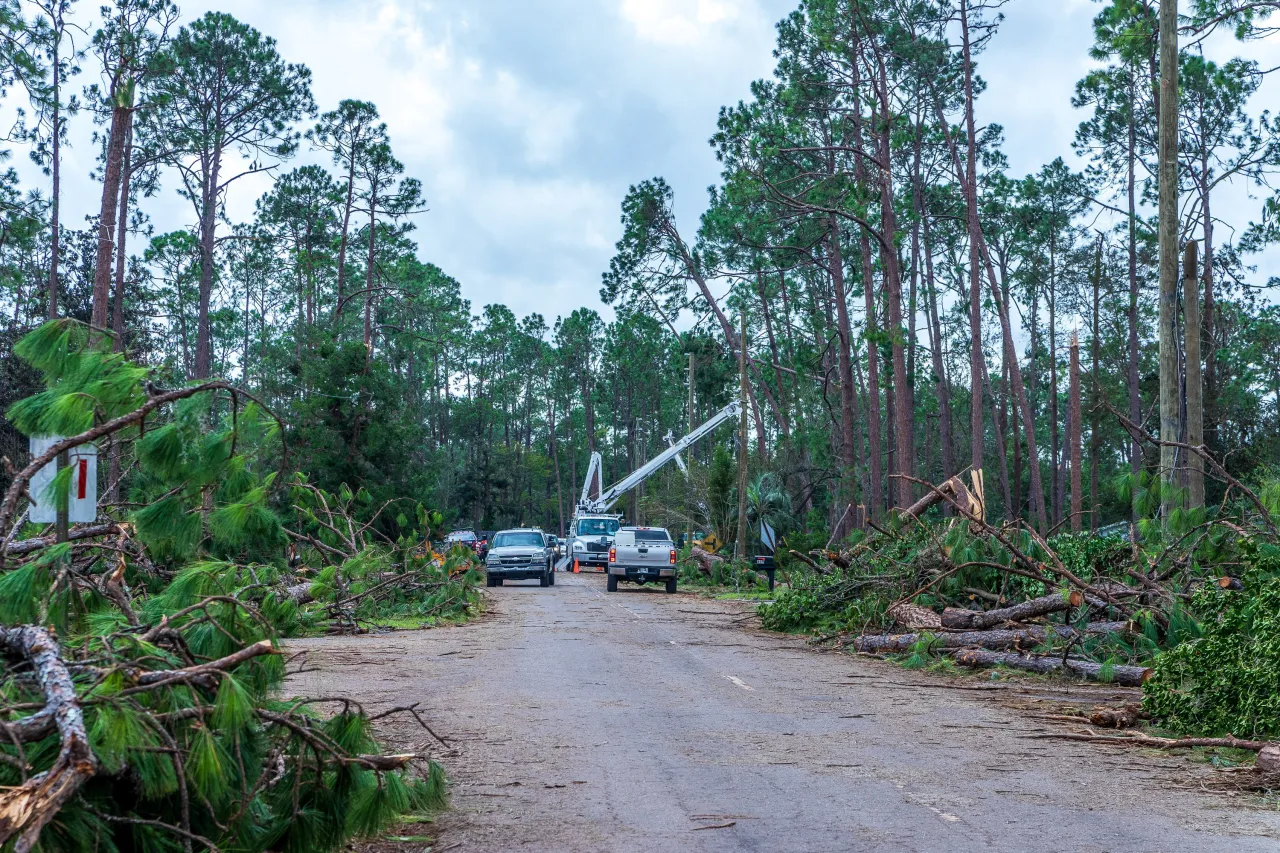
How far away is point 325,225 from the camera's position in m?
46.8

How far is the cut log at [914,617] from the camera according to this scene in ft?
52.0

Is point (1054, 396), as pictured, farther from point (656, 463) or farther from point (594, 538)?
point (594, 538)

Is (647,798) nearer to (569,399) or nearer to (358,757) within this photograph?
(358,757)

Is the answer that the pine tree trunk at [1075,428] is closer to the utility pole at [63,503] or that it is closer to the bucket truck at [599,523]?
the bucket truck at [599,523]

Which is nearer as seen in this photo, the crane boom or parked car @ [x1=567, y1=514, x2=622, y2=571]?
parked car @ [x1=567, y1=514, x2=622, y2=571]

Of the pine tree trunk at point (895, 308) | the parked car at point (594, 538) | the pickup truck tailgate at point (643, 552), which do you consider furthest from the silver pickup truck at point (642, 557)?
the parked car at point (594, 538)

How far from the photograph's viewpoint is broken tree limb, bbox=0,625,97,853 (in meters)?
3.72

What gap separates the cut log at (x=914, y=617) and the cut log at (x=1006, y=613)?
0.55ft

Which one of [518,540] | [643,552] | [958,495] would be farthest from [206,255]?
[958,495]

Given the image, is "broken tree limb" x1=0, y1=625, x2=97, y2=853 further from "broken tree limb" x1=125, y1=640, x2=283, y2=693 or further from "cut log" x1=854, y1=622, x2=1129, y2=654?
"cut log" x1=854, y1=622, x2=1129, y2=654

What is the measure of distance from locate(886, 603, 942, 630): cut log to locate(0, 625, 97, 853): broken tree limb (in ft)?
42.4

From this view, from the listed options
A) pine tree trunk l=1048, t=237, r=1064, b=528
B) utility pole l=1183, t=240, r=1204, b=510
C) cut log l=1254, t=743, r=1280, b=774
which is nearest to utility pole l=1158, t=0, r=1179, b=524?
utility pole l=1183, t=240, r=1204, b=510

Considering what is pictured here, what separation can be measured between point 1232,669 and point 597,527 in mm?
37019

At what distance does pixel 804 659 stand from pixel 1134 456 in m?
35.7
